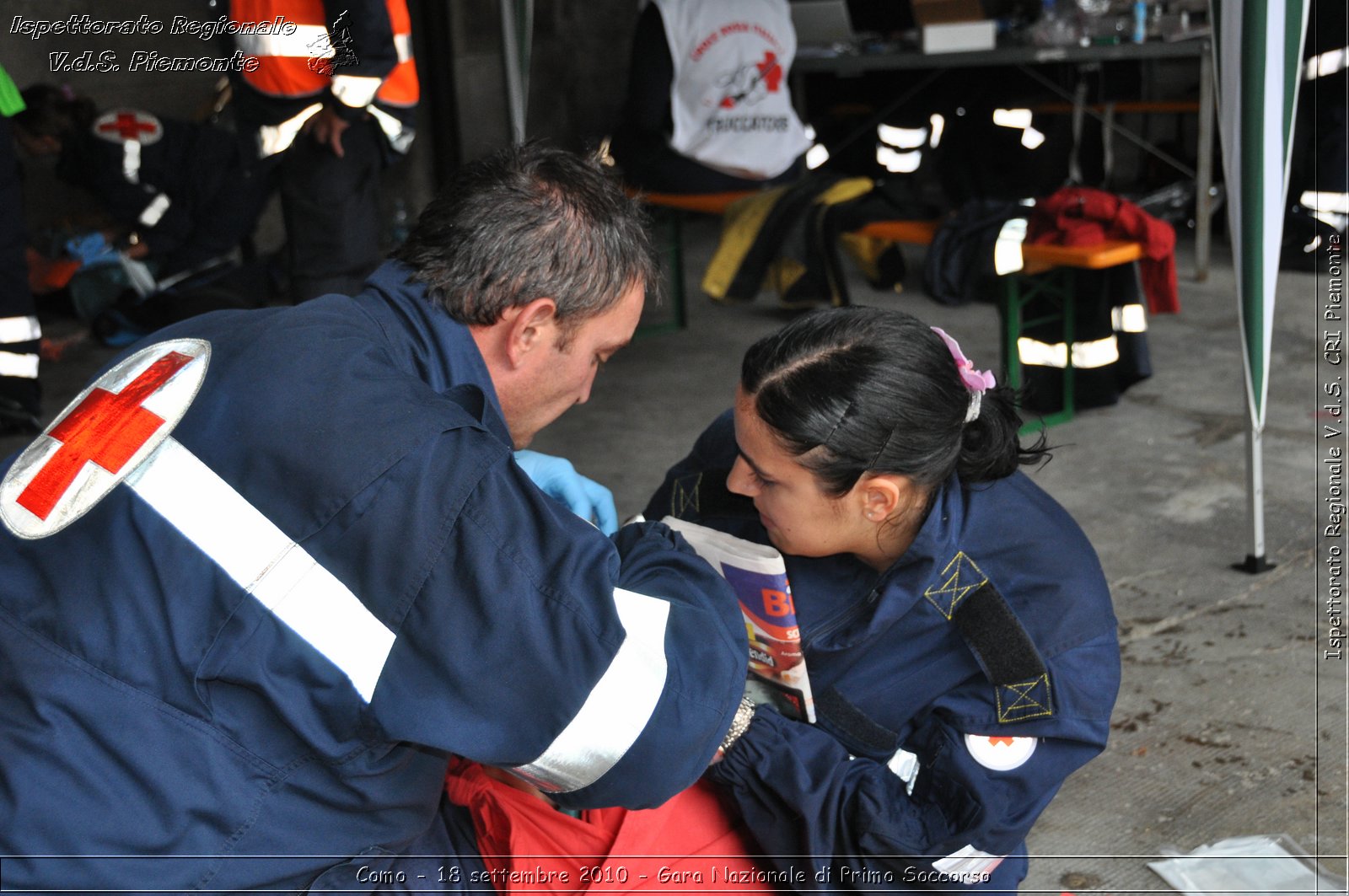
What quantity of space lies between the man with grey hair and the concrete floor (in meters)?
1.26

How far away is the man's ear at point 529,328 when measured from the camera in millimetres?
1551

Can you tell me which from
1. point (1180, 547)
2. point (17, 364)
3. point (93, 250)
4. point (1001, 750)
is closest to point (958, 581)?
point (1001, 750)

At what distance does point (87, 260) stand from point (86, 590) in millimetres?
5232

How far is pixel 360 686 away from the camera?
3.93 ft

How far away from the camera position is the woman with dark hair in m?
1.58

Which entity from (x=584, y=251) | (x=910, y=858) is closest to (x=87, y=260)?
(x=584, y=251)

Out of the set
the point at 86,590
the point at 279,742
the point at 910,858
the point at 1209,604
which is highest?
the point at 86,590

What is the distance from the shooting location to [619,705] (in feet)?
4.00

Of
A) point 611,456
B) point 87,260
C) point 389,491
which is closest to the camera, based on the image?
point 389,491

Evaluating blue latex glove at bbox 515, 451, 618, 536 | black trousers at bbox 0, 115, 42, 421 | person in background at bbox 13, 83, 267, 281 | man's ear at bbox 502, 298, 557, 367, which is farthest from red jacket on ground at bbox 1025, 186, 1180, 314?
person in background at bbox 13, 83, 267, 281

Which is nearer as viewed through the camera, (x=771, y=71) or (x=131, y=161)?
(x=771, y=71)

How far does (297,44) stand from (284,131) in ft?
0.90

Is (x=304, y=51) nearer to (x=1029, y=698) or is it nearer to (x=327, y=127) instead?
(x=327, y=127)

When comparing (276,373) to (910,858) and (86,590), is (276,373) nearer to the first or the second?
(86,590)
